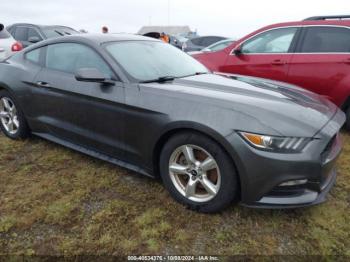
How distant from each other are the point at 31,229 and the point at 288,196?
1951mm

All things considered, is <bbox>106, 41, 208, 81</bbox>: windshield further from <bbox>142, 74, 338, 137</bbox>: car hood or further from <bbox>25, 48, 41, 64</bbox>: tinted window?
<bbox>25, 48, 41, 64</bbox>: tinted window

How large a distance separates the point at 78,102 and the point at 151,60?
840mm

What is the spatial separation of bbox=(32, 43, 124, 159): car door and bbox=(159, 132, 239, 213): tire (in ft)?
1.83

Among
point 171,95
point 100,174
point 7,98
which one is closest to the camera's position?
point 171,95

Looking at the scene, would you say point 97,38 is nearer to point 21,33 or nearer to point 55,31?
point 55,31

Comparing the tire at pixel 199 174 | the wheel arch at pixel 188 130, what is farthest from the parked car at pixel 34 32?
the tire at pixel 199 174

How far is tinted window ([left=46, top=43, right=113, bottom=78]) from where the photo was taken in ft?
10.3

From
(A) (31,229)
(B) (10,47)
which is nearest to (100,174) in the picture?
(A) (31,229)

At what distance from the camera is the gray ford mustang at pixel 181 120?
228 centimetres

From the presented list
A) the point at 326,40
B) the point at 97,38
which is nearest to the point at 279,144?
the point at 97,38

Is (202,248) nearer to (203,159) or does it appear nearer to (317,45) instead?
(203,159)

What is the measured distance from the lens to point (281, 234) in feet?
8.02

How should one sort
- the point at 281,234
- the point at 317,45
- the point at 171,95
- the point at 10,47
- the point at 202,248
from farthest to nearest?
the point at 10,47 → the point at 317,45 → the point at 171,95 → the point at 281,234 → the point at 202,248

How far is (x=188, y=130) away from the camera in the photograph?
2.53 meters
